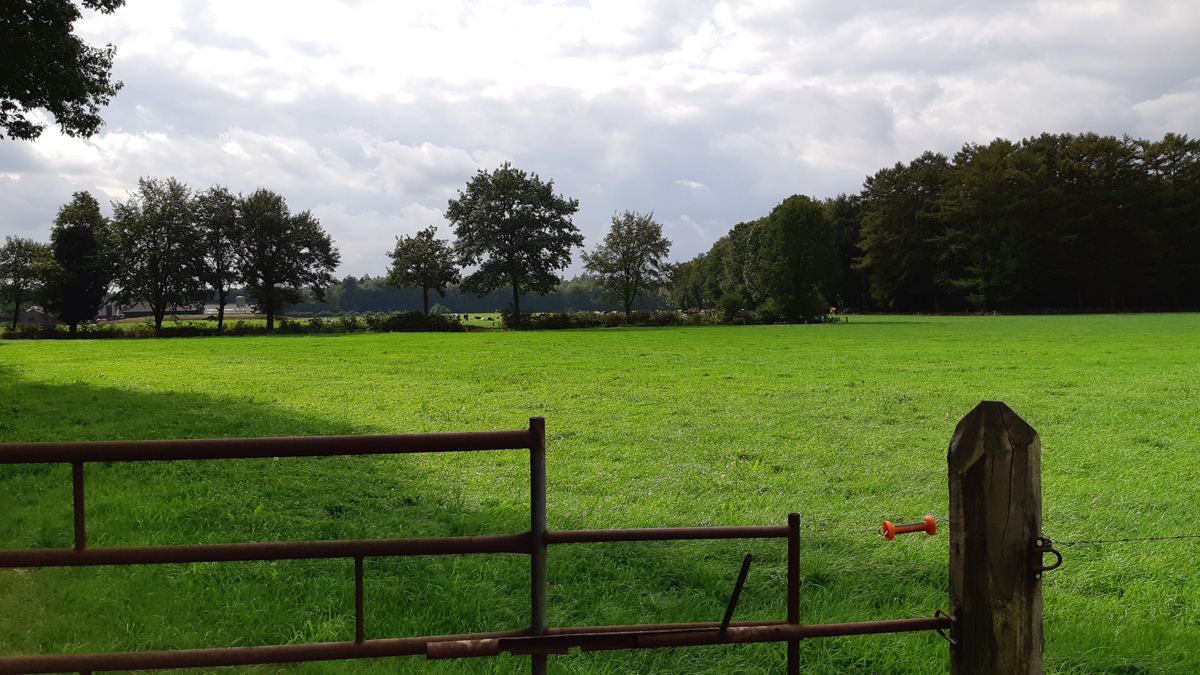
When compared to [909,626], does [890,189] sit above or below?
above

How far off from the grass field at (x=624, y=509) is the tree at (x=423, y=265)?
5058 cm

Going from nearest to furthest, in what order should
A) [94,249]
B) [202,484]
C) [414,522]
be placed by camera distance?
[414,522]
[202,484]
[94,249]

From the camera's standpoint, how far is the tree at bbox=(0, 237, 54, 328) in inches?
2702

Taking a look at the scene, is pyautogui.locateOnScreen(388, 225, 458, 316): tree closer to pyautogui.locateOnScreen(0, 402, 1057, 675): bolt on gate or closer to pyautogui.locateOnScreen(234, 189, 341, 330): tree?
pyautogui.locateOnScreen(234, 189, 341, 330): tree

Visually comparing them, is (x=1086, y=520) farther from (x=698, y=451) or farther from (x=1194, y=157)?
(x=1194, y=157)

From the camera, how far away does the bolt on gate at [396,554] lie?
92.2 inches

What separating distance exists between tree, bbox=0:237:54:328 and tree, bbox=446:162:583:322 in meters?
33.6

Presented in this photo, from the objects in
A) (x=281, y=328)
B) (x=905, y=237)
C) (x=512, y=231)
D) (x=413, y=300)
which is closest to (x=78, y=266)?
(x=281, y=328)

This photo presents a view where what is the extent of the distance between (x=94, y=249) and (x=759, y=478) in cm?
7387

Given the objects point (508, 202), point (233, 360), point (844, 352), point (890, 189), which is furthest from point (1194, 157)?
point (233, 360)

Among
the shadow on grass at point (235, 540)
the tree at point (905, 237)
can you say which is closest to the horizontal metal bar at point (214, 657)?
the shadow on grass at point (235, 540)

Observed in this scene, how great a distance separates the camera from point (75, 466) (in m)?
2.41

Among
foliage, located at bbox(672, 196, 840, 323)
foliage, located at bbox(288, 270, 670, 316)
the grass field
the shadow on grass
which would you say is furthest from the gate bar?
foliage, located at bbox(288, 270, 670, 316)

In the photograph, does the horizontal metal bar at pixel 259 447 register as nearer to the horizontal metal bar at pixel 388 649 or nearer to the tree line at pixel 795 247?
the horizontal metal bar at pixel 388 649
